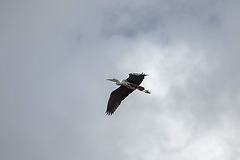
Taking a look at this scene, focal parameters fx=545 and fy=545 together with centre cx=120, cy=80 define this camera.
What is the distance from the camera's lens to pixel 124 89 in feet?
191

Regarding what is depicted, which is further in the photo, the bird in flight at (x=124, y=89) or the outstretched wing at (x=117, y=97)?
the outstretched wing at (x=117, y=97)

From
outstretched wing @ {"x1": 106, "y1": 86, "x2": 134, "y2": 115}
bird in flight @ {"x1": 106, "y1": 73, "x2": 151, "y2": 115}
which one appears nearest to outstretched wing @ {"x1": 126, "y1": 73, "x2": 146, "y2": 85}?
bird in flight @ {"x1": 106, "y1": 73, "x2": 151, "y2": 115}

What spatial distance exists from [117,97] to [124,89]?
1325 mm

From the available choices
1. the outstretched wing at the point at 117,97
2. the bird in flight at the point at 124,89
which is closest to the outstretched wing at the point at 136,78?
the bird in flight at the point at 124,89

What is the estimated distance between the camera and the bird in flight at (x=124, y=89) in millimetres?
55312

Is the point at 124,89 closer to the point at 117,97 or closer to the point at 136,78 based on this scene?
the point at 117,97

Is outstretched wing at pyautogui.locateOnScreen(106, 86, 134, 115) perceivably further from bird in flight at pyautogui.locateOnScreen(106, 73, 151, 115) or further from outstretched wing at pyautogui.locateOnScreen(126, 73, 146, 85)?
outstretched wing at pyautogui.locateOnScreen(126, 73, 146, 85)

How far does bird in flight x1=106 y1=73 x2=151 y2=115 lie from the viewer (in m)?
55.3

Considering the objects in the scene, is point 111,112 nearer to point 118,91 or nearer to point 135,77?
point 118,91

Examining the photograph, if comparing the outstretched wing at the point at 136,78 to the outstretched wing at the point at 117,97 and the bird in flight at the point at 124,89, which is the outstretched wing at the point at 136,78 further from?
the outstretched wing at the point at 117,97

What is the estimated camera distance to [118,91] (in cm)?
5834

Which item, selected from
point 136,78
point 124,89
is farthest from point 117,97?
point 136,78

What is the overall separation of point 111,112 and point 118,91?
2563 millimetres

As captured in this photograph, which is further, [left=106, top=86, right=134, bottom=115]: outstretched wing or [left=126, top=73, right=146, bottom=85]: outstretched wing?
[left=106, top=86, right=134, bottom=115]: outstretched wing
